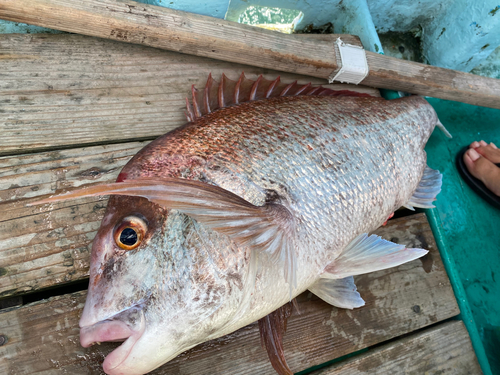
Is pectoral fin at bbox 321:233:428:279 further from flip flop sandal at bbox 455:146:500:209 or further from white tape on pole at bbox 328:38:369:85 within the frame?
flip flop sandal at bbox 455:146:500:209

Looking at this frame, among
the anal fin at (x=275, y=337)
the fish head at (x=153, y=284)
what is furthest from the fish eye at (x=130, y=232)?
the anal fin at (x=275, y=337)

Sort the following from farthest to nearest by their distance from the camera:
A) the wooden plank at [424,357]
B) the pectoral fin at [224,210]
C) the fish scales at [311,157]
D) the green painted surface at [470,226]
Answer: the green painted surface at [470,226] → the wooden plank at [424,357] → the fish scales at [311,157] → the pectoral fin at [224,210]

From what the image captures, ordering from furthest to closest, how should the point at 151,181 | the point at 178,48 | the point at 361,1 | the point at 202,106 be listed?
the point at 361,1 → the point at 178,48 → the point at 202,106 → the point at 151,181

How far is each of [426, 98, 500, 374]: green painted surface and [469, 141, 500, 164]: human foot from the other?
10cm

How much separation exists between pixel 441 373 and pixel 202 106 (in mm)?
1593

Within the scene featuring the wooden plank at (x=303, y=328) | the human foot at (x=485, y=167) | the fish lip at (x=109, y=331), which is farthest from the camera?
the human foot at (x=485, y=167)

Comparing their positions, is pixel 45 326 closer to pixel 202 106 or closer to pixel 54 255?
pixel 54 255

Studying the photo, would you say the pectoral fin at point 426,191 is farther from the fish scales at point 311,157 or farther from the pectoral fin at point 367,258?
the pectoral fin at point 367,258

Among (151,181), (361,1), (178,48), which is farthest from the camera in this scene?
(361,1)

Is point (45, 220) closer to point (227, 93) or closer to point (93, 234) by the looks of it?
point (93, 234)

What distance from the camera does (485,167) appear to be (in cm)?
212

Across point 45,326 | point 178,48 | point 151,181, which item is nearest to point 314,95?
point 178,48

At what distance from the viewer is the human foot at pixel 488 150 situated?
85.7 inches

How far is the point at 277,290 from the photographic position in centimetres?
105
